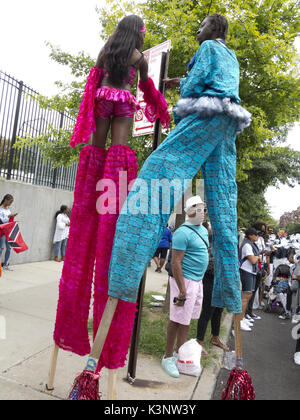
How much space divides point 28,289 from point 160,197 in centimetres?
507

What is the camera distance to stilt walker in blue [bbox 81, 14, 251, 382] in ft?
5.26

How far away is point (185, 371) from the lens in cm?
329

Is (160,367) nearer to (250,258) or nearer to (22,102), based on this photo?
(250,258)

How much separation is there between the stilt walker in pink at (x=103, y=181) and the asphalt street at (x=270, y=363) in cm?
163

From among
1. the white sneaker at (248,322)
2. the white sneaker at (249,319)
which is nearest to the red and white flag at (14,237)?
the white sneaker at (248,322)

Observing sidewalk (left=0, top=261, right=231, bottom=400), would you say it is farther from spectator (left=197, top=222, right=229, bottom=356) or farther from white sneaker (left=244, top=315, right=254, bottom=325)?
white sneaker (left=244, top=315, right=254, bottom=325)

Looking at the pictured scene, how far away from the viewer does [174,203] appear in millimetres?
1656

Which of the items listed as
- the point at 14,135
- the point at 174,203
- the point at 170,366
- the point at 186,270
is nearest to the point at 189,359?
the point at 170,366

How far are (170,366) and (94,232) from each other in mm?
1820

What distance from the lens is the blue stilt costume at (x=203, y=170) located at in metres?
1.60

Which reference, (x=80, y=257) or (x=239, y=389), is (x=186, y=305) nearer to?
(x=80, y=257)

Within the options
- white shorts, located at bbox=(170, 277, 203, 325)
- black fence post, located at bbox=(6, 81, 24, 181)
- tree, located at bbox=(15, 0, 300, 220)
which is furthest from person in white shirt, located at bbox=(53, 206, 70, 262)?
white shorts, located at bbox=(170, 277, 203, 325)
